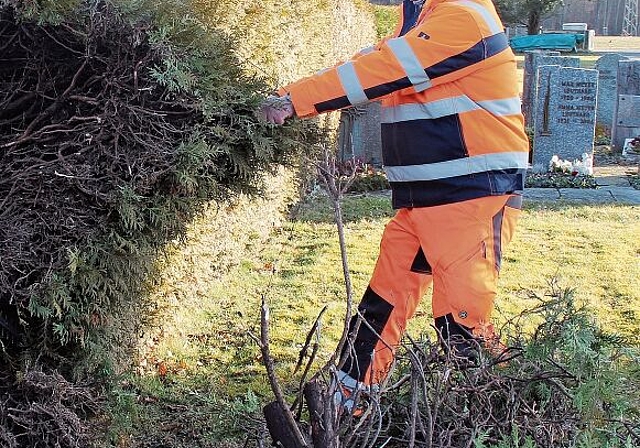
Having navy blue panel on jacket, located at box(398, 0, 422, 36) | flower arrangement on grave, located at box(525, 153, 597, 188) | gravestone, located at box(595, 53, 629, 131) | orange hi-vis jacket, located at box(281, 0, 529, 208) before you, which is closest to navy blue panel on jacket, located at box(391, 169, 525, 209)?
orange hi-vis jacket, located at box(281, 0, 529, 208)

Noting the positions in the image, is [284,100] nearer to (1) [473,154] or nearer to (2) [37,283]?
(1) [473,154]

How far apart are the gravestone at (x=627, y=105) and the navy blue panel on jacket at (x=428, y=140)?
35.8 feet

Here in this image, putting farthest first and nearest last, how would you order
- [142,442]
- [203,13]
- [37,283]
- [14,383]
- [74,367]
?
[203,13] → [142,442] → [74,367] → [14,383] → [37,283]

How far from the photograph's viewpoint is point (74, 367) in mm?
2887

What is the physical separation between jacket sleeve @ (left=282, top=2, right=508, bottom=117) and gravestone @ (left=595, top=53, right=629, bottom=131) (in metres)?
11.8

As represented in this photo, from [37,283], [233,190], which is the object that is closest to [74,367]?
[37,283]

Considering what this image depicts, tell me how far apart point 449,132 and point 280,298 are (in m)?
2.99

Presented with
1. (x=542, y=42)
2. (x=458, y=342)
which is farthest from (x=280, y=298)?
(x=542, y=42)

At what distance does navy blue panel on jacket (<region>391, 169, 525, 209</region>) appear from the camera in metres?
3.33

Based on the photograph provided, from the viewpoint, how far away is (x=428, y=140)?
3369 mm

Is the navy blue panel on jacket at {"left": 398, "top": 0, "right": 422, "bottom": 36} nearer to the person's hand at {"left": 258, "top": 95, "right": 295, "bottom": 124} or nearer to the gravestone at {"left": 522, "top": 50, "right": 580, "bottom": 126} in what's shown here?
the person's hand at {"left": 258, "top": 95, "right": 295, "bottom": 124}

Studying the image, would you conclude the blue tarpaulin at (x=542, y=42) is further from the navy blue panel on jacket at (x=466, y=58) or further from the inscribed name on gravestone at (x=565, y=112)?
the navy blue panel on jacket at (x=466, y=58)

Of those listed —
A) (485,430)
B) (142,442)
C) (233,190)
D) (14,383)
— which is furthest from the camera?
(142,442)

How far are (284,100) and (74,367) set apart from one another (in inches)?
49.2
